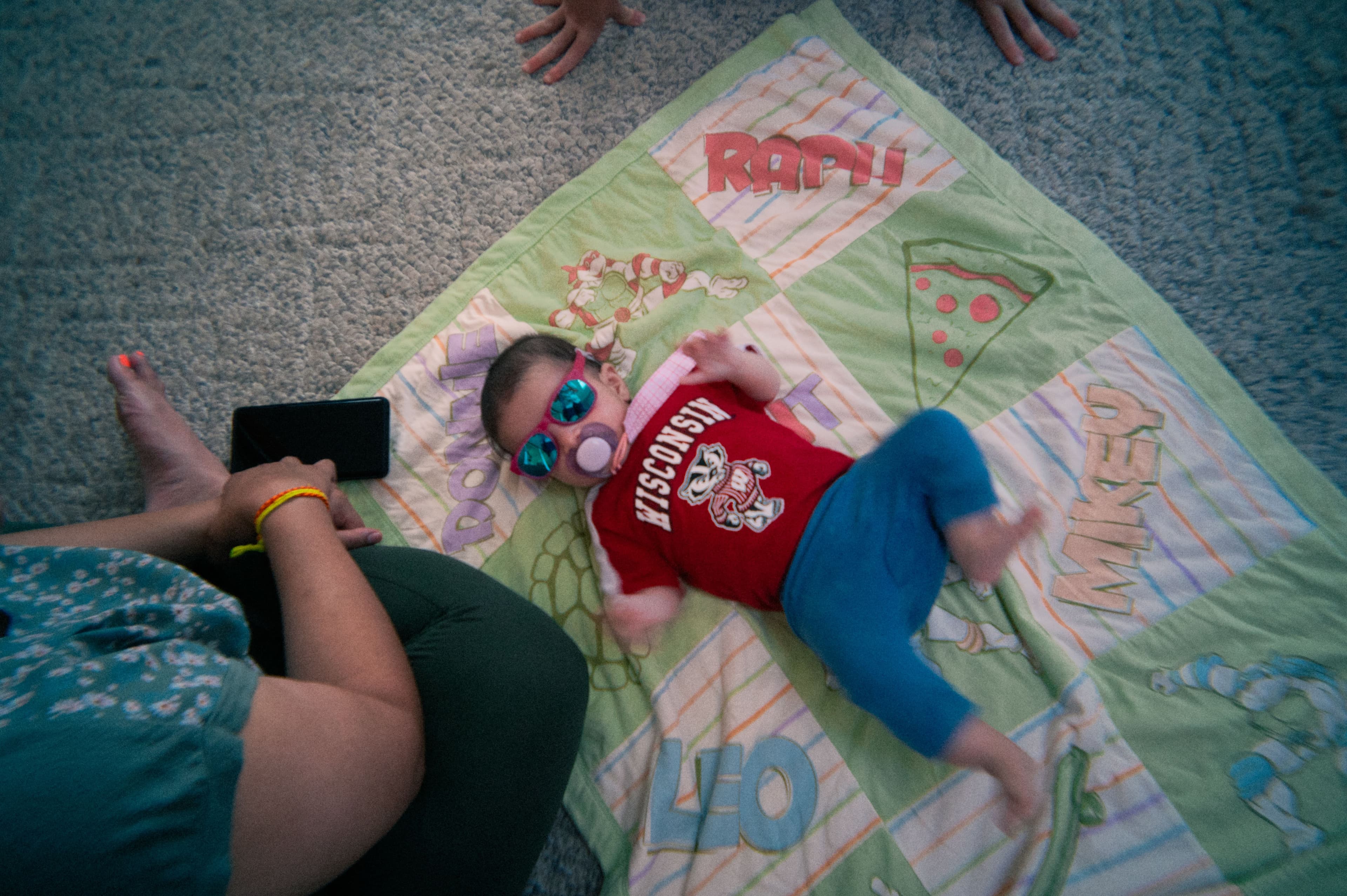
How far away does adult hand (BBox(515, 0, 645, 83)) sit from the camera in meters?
1.24

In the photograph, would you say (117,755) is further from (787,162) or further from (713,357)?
(787,162)

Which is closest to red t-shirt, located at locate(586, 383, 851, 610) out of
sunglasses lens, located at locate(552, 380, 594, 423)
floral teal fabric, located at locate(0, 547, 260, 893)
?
sunglasses lens, located at locate(552, 380, 594, 423)

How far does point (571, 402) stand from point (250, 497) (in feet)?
1.30

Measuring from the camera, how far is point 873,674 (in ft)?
2.55

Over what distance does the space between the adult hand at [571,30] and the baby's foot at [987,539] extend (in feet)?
3.45

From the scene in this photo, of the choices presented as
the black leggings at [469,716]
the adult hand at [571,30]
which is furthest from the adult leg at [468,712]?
the adult hand at [571,30]

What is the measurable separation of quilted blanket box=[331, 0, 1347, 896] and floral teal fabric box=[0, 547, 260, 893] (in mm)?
521

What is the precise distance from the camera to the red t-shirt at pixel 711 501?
896 millimetres

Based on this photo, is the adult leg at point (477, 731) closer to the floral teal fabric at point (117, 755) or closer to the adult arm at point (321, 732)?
the adult arm at point (321, 732)

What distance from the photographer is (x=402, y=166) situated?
50.2 inches

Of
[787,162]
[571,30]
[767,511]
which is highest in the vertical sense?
[571,30]

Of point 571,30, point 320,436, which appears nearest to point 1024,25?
point 571,30

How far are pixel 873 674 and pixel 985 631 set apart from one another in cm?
20

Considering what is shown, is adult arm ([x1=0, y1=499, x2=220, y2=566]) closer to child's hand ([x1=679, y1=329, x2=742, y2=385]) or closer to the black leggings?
the black leggings
